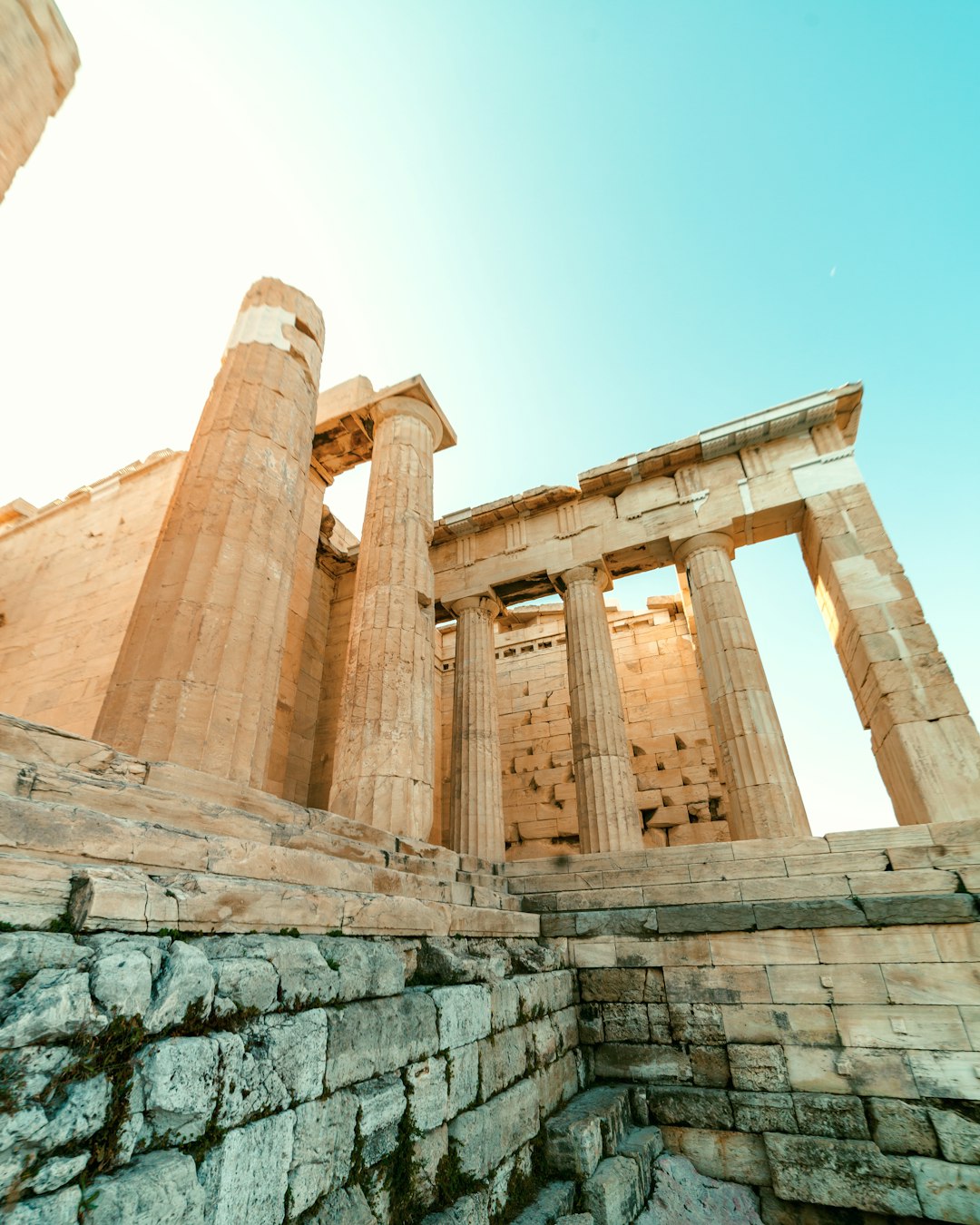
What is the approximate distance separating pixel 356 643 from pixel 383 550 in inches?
67.1

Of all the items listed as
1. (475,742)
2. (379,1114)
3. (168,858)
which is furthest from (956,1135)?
(475,742)

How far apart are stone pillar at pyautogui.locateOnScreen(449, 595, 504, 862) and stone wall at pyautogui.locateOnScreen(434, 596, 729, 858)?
2.34m

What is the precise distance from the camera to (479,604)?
1398cm

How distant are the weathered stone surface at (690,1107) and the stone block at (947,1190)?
5.07 feet

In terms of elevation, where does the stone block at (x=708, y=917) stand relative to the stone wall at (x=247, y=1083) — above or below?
above

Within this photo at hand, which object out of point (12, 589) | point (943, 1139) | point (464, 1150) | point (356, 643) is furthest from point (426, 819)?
point (12, 589)

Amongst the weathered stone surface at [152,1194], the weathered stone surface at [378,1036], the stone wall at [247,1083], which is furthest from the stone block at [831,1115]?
the weathered stone surface at [152,1194]

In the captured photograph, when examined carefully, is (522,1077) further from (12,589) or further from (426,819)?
(12,589)

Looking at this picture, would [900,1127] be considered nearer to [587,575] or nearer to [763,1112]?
[763,1112]

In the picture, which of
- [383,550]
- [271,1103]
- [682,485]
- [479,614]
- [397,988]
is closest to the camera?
[271,1103]

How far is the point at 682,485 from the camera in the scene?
13.0m

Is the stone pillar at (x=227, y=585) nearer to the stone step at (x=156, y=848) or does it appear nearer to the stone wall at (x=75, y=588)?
the stone step at (x=156, y=848)

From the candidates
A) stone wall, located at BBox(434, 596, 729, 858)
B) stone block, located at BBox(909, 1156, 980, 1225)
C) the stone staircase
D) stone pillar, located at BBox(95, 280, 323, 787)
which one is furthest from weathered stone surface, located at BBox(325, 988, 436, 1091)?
stone wall, located at BBox(434, 596, 729, 858)

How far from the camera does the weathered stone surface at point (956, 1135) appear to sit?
5145mm
